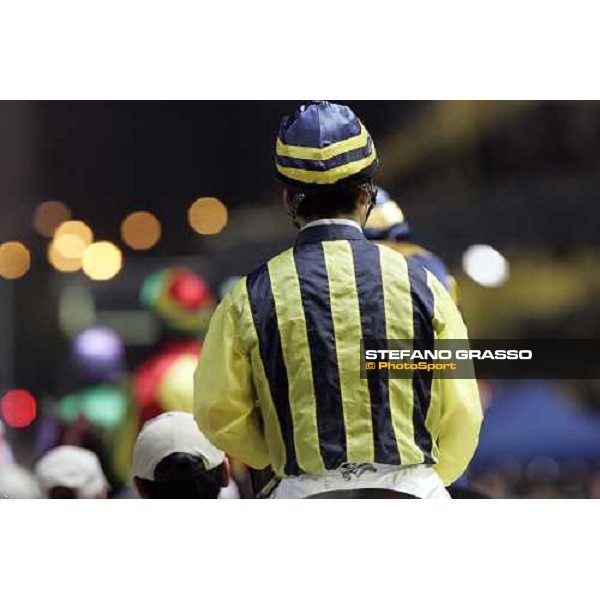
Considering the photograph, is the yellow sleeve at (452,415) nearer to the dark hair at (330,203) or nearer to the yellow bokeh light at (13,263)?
the dark hair at (330,203)

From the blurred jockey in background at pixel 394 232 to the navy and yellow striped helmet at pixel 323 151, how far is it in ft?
4.27

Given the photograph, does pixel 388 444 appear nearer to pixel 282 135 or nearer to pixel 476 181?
pixel 282 135

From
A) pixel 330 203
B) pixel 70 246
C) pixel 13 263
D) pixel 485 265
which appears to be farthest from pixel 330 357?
pixel 13 263

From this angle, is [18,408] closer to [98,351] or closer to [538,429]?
[98,351]

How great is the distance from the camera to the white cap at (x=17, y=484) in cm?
491

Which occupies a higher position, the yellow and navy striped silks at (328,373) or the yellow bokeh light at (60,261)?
the yellow bokeh light at (60,261)

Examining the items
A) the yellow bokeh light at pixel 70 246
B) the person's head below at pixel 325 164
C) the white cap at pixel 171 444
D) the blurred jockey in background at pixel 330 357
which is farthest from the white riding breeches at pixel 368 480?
the yellow bokeh light at pixel 70 246

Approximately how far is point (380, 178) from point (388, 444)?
5.68ft

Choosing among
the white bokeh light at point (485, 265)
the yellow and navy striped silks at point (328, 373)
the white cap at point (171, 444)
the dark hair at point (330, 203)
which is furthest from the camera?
the white bokeh light at point (485, 265)

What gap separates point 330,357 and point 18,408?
196cm

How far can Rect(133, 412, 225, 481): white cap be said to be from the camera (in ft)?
13.3

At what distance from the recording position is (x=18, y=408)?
5.09m

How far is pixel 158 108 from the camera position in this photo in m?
Result: 5.00

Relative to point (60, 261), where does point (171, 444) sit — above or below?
below
